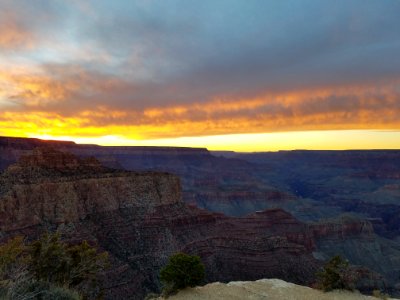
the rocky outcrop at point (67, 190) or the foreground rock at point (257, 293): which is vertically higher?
the rocky outcrop at point (67, 190)

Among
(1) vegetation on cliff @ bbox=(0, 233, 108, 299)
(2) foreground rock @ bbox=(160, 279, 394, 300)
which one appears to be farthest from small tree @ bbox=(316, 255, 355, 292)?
(1) vegetation on cliff @ bbox=(0, 233, 108, 299)

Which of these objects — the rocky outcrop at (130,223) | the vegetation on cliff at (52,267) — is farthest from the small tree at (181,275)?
the rocky outcrop at (130,223)

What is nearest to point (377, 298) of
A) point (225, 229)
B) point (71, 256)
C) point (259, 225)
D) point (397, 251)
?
point (71, 256)

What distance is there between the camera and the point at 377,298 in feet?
90.4

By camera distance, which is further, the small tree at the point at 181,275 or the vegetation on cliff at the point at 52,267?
the small tree at the point at 181,275

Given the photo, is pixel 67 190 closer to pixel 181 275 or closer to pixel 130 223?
pixel 130 223

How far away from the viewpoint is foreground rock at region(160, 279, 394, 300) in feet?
86.7

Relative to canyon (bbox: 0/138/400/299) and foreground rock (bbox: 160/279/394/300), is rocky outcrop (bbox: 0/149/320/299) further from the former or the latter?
foreground rock (bbox: 160/279/394/300)

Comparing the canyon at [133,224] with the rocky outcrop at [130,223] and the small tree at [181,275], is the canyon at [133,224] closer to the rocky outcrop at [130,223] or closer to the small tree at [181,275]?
the rocky outcrop at [130,223]

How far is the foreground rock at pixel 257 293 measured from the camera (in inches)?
1041

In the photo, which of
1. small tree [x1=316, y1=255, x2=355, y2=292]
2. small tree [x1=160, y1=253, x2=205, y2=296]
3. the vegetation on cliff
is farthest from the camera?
small tree [x1=316, y1=255, x2=355, y2=292]

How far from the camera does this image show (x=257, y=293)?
27484mm

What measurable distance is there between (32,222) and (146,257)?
14478mm

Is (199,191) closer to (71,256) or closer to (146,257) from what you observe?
(146,257)
